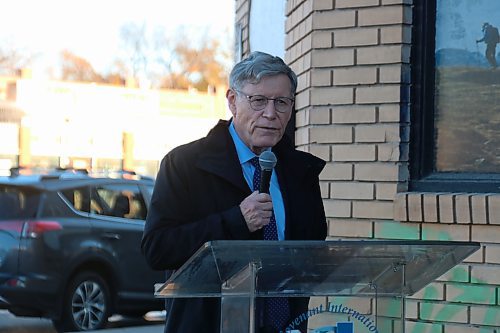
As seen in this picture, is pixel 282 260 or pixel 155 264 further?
pixel 155 264

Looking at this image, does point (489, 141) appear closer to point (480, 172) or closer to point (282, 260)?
point (480, 172)

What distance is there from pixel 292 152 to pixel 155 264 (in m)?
0.67

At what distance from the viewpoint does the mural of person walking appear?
14.8ft

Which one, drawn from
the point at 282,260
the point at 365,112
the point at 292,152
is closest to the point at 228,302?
the point at 282,260

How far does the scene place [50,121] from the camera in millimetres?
34812

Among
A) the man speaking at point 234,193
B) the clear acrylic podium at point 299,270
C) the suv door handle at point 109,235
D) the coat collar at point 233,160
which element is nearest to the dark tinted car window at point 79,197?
the suv door handle at point 109,235

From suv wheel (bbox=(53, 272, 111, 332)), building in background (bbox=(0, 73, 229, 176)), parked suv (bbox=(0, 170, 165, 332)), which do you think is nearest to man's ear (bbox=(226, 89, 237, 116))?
parked suv (bbox=(0, 170, 165, 332))

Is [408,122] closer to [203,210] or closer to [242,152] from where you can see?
[242,152]

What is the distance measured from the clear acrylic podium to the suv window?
7.19 meters

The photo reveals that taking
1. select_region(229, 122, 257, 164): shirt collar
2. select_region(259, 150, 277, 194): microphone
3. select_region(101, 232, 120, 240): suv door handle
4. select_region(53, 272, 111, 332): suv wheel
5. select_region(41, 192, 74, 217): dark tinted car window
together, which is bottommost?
select_region(53, 272, 111, 332): suv wheel

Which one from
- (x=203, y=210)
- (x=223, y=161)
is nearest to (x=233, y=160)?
(x=223, y=161)

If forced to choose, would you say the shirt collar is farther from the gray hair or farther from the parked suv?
the parked suv

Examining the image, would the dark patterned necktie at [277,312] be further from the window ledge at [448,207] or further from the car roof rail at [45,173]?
the car roof rail at [45,173]

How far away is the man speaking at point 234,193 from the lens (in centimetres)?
267
